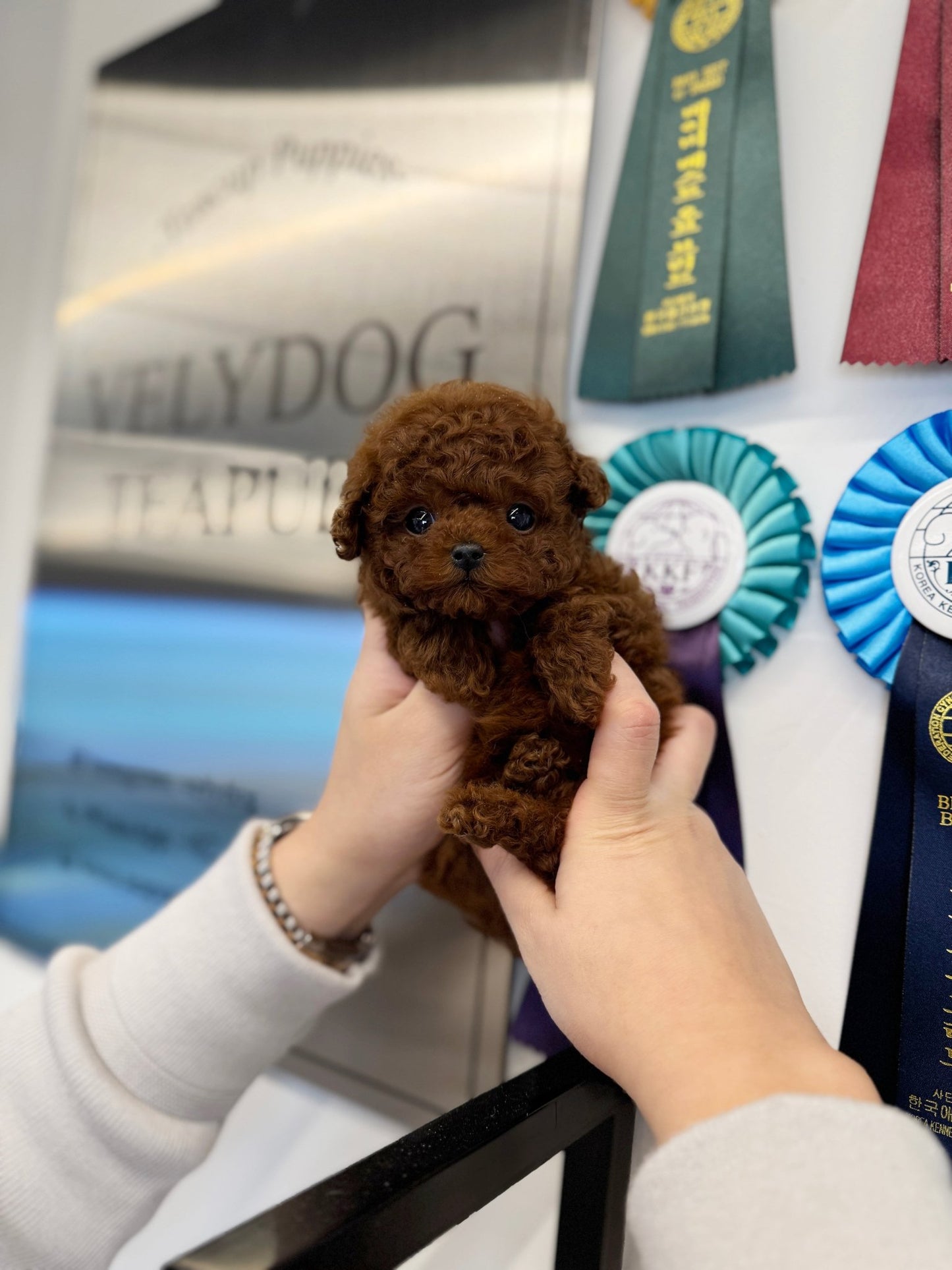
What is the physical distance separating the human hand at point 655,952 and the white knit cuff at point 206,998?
29cm

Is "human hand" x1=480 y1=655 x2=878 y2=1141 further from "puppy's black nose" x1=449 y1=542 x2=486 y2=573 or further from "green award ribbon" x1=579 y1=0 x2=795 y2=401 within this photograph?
"green award ribbon" x1=579 y1=0 x2=795 y2=401

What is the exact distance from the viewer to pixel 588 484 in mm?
652

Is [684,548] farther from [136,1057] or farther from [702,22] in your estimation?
[136,1057]

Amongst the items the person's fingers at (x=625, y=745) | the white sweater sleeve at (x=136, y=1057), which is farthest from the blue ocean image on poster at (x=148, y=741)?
the person's fingers at (x=625, y=745)

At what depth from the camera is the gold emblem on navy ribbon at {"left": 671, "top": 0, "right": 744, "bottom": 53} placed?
2.93ft

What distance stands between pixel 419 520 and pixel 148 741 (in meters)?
1.00

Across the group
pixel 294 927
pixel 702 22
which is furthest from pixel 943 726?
pixel 702 22

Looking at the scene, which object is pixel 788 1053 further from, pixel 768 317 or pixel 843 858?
pixel 768 317

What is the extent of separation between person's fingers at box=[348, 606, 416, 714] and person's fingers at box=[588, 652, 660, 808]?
0.22 meters

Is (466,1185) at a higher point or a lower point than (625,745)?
lower

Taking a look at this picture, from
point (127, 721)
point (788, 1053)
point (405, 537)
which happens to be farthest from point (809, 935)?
point (127, 721)

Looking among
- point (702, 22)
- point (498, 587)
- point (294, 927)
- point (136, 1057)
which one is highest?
point (702, 22)

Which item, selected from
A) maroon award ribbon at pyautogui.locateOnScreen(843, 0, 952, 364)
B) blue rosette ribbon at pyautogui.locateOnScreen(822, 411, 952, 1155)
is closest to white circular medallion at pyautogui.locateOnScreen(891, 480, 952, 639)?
blue rosette ribbon at pyautogui.locateOnScreen(822, 411, 952, 1155)

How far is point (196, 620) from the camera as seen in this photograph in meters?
1.36
